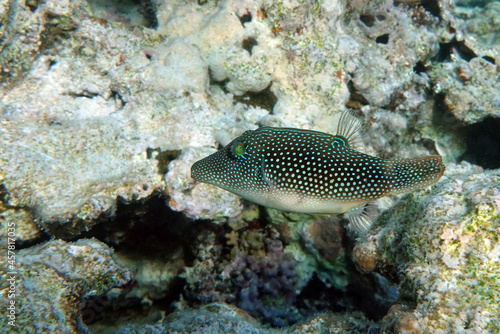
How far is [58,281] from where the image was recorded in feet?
9.64

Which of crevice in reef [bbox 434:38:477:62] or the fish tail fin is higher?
crevice in reef [bbox 434:38:477:62]

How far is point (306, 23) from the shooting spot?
4691 mm

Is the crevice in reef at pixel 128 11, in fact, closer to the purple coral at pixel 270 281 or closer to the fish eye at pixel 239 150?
the fish eye at pixel 239 150

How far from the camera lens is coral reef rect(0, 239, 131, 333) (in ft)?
8.50

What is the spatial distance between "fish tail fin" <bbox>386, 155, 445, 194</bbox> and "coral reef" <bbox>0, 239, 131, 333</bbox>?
3.30m

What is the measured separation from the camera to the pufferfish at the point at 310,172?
3.14 meters

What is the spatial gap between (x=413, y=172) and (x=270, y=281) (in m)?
2.91

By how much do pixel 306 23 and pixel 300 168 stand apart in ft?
9.08

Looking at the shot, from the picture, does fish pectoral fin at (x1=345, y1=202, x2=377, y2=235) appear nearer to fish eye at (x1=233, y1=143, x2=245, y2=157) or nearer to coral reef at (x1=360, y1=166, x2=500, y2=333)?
coral reef at (x1=360, y1=166, x2=500, y2=333)

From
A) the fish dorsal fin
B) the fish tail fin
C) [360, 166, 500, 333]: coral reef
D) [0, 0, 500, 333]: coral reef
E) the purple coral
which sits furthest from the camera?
the purple coral

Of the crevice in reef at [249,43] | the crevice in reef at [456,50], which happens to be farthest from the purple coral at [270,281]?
the crevice in reef at [456,50]

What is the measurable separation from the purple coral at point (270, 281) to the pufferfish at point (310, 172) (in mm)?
1859

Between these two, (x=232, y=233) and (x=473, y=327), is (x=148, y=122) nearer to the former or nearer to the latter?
(x=232, y=233)

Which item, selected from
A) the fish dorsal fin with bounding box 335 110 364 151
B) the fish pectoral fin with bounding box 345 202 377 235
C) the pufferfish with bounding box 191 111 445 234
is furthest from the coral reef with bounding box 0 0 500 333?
the fish dorsal fin with bounding box 335 110 364 151
